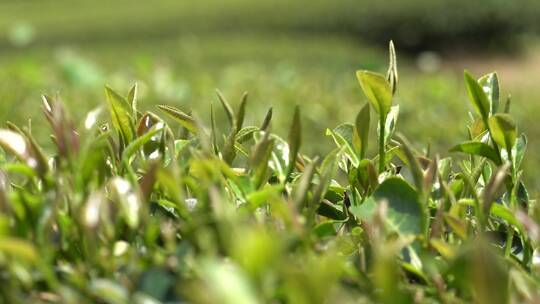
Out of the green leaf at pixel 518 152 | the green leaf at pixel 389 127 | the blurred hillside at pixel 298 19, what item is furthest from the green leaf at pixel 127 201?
the blurred hillside at pixel 298 19

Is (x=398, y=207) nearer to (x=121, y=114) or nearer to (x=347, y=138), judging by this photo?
(x=347, y=138)

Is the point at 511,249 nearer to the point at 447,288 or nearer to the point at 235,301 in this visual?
the point at 447,288

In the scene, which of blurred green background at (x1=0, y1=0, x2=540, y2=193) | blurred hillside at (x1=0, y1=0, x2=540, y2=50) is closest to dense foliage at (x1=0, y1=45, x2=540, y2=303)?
blurred green background at (x1=0, y1=0, x2=540, y2=193)

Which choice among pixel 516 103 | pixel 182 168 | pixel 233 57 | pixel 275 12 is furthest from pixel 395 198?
pixel 275 12

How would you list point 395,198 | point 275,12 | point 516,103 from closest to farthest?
point 395,198 → point 516,103 → point 275,12

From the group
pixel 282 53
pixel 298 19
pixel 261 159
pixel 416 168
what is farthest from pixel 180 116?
pixel 298 19
